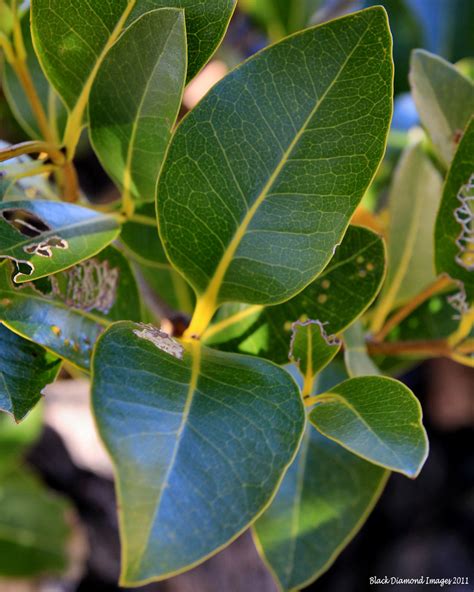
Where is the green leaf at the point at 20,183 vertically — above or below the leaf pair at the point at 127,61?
below

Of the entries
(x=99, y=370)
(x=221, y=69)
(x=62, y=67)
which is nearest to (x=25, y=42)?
(x=62, y=67)

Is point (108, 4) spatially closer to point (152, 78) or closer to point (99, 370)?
point (152, 78)

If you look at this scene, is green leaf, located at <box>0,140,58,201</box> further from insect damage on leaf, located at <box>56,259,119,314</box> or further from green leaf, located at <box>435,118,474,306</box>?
green leaf, located at <box>435,118,474,306</box>

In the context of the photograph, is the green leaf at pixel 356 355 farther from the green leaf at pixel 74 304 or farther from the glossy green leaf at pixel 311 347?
the green leaf at pixel 74 304

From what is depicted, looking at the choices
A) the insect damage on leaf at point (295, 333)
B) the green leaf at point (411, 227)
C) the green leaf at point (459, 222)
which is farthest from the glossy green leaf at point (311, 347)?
the green leaf at point (411, 227)

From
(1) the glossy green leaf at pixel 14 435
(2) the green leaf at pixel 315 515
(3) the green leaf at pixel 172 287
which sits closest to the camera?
(2) the green leaf at pixel 315 515

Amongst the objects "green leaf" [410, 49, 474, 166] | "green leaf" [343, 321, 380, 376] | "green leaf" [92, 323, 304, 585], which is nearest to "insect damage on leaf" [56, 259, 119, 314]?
"green leaf" [92, 323, 304, 585]

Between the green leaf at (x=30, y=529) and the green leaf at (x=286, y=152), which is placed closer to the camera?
the green leaf at (x=286, y=152)
